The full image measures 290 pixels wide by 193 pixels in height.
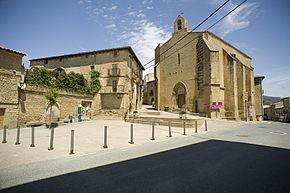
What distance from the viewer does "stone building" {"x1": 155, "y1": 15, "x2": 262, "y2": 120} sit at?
24812mm

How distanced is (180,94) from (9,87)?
76.4 ft

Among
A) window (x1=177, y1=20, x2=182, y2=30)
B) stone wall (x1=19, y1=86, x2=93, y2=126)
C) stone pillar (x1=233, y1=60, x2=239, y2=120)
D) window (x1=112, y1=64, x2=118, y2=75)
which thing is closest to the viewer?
stone wall (x1=19, y1=86, x2=93, y2=126)

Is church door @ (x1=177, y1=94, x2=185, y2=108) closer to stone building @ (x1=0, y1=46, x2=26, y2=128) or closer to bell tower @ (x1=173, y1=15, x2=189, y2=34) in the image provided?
bell tower @ (x1=173, y1=15, x2=189, y2=34)

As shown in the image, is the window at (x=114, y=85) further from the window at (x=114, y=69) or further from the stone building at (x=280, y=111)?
the stone building at (x=280, y=111)

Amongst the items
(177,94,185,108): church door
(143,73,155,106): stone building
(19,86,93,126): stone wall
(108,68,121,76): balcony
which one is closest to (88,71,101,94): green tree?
(108,68,121,76): balcony

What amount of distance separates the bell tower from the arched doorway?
9.97 m

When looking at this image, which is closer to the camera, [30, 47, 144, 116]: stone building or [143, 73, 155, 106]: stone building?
[30, 47, 144, 116]: stone building

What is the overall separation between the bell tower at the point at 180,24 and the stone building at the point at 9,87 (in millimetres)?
24913

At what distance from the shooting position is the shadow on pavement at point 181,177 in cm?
343

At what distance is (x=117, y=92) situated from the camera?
2359 cm

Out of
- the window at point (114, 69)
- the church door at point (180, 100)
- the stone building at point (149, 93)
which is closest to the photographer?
the window at point (114, 69)

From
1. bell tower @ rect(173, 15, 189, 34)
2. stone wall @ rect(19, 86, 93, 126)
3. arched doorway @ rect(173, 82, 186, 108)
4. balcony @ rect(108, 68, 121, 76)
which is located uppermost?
bell tower @ rect(173, 15, 189, 34)

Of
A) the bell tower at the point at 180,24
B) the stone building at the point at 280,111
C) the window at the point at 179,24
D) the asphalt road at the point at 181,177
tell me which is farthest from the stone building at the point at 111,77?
the stone building at the point at 280,111

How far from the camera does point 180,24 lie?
31.0 metres
